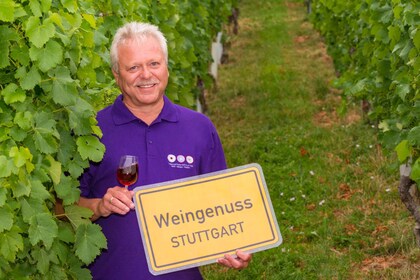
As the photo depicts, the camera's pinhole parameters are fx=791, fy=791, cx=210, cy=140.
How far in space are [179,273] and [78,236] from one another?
517 mm

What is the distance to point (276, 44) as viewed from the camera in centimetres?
2073

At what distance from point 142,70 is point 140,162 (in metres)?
0.40

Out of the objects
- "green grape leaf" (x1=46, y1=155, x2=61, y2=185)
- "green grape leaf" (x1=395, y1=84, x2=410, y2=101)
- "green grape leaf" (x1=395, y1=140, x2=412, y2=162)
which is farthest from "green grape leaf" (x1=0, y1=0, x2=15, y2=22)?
"green grape leaf" (x1=395, y1=84, x2=410, y2=101)

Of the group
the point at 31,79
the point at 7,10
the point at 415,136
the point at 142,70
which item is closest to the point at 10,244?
the point at 31,79

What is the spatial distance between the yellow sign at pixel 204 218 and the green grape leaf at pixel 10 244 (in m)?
0.52

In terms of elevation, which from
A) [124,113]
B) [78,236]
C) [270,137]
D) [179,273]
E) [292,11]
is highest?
[124,113]

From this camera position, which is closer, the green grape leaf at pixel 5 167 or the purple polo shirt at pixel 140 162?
the green grape leaf at pixel 5 167

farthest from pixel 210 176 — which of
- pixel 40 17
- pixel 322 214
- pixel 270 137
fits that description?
pixel 270 137

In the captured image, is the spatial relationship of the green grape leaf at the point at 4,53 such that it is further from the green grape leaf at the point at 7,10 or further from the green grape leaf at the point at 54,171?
the green grape leaf at the point at 54,171

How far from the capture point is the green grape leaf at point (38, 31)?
2.90 m

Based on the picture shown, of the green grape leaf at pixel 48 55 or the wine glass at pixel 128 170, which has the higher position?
the green grape leaf at pixel 48 55

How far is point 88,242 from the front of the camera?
3178 mm

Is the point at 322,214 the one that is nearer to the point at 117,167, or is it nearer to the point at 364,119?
the point at 364,119

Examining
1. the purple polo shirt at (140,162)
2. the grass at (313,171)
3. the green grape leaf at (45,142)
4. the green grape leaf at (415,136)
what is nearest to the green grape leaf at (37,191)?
the green grape leaf at (45,142)
